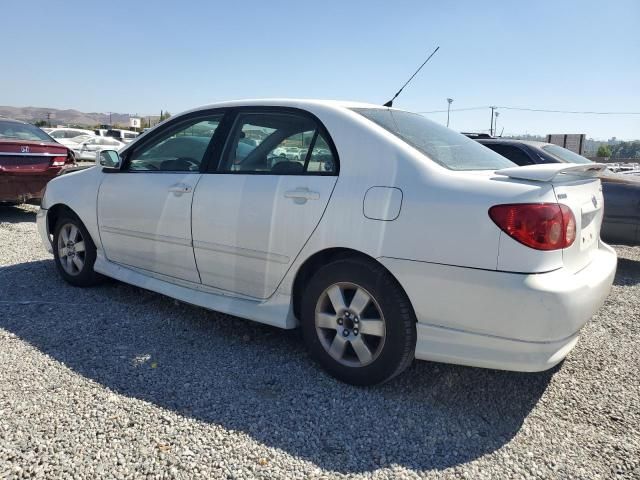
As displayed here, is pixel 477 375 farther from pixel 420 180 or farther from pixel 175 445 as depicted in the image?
pixel 175 445

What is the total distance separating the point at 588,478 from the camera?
2.20 metres

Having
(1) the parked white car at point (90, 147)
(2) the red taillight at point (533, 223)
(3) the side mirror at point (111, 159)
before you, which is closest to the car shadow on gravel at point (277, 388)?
(2) the red taillight at point (533, 223)

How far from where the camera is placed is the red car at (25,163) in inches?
297

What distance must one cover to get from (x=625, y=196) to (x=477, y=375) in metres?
4.11

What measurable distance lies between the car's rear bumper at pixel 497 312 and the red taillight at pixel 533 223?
16 cm

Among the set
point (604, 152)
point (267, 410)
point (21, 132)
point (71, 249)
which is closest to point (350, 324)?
point (267, 410)

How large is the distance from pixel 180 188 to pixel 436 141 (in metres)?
1.78

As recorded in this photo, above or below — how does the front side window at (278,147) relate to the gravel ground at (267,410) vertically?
above

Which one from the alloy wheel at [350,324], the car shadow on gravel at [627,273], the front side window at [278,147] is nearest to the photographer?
the alloy wheel at [350,324]

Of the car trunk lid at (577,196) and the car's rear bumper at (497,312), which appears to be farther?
the car trunk lid at (577,196)

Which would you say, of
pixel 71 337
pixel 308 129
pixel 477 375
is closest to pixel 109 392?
pixel 71 337

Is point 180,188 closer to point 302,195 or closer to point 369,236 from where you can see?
point 302,195

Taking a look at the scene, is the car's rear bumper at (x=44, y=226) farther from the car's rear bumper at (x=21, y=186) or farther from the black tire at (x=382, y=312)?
the car's rear bumper at (x=21, y=186)

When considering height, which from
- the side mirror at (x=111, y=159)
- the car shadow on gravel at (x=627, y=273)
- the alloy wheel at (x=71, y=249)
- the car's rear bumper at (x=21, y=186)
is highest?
the side mirror at (x=111, y=159)
